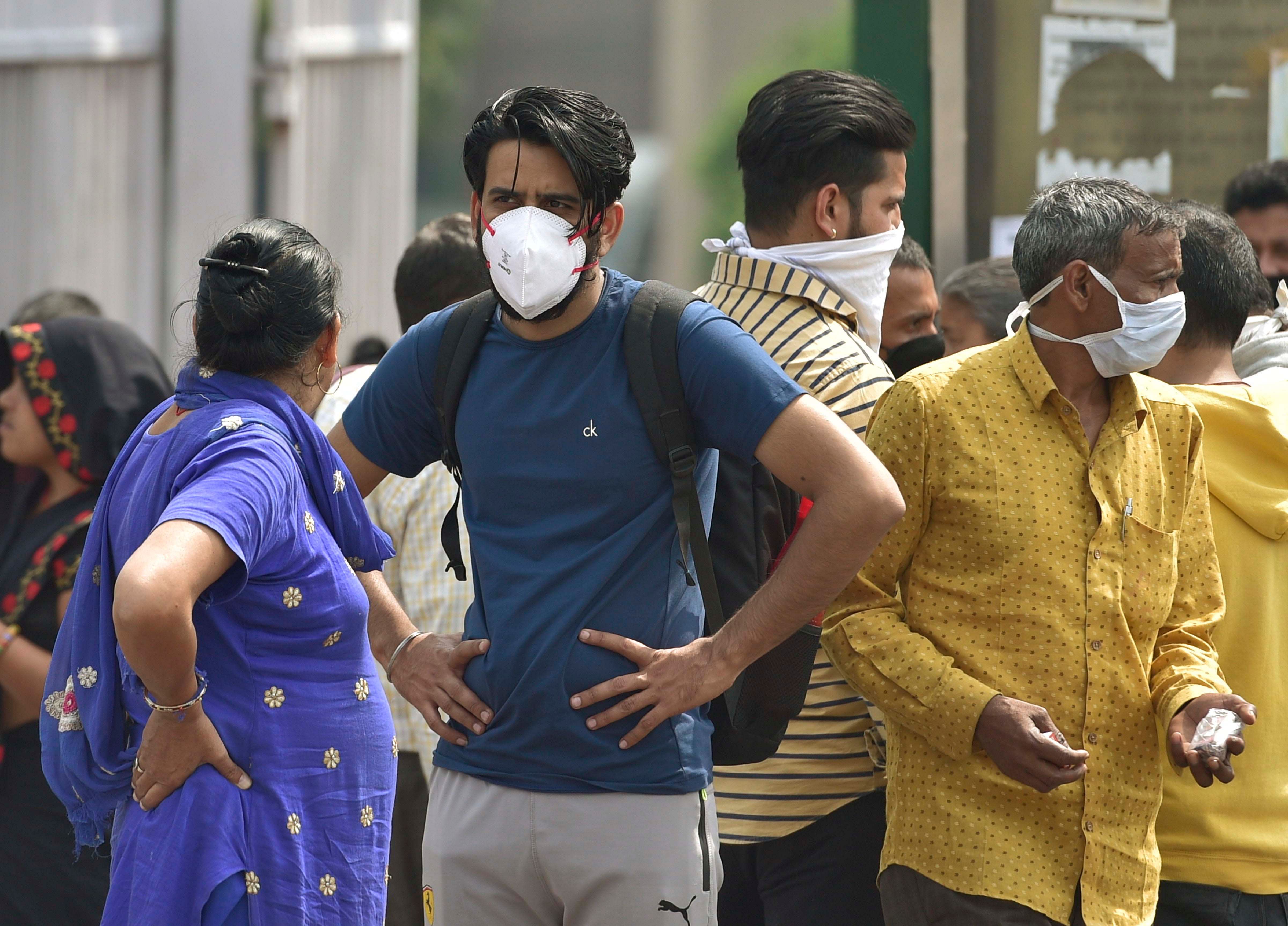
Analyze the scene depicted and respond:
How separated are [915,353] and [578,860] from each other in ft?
6.59

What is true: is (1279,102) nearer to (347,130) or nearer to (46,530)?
(46,530)

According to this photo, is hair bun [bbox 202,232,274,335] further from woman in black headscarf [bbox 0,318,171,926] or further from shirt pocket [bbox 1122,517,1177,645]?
shirt pocket [bbox 1122,517,1177,645]

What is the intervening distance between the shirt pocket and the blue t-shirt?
0.73 metres

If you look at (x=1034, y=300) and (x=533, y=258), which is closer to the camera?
(x=533, y=258)

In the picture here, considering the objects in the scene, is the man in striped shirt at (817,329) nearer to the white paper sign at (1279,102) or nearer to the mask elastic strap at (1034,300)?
the mask elastic strap at (1034,300)

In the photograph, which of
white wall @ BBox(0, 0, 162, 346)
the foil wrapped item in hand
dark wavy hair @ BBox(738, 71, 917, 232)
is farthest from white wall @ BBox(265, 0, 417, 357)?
the foil wrapped item in hand

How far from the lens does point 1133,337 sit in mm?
2688

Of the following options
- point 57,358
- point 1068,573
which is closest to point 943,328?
point 1068,573

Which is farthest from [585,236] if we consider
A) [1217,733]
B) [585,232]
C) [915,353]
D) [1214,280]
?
[915,353]

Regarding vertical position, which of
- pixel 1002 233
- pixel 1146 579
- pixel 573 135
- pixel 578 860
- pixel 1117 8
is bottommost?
pixel 578 860

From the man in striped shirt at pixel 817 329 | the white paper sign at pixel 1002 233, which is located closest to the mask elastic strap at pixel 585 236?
the man in striped shirt at pixel 817 329

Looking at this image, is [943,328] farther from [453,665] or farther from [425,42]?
[425,42]

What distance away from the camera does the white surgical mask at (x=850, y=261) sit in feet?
9.98

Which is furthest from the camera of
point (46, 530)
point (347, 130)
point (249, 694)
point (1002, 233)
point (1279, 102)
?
point (347, 130)
